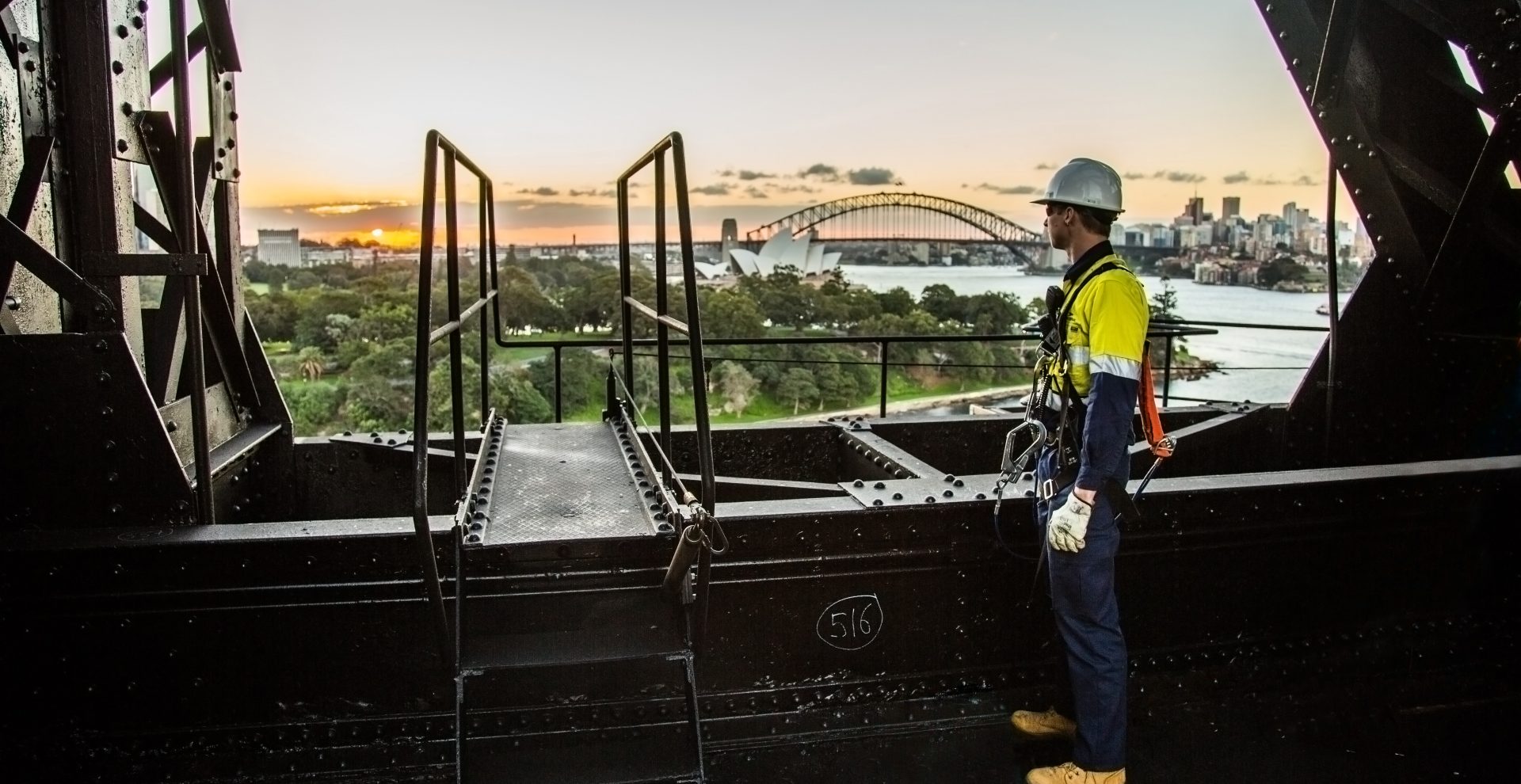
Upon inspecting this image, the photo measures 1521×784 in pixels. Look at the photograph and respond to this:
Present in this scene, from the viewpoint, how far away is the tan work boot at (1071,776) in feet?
12.0

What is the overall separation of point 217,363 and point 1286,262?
11.8m

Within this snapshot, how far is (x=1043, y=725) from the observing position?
4078 mm

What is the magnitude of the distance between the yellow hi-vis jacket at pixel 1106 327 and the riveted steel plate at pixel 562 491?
1.56 m

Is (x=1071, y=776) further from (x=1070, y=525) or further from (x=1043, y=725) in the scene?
(x=1070, y=525)

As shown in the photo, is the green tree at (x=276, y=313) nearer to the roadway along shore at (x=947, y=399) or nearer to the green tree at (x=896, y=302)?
the roadway along shore at (x=947, y=399)

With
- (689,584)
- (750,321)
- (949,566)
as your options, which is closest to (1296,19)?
(949,566)

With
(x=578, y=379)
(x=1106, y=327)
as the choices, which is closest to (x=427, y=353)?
(x=1106, y=327)

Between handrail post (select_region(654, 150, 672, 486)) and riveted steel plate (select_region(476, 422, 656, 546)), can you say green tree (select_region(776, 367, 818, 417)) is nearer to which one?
riveted steel plate (select_region(476, 422, 656, 546))

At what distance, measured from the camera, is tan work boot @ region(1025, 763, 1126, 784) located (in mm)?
3656

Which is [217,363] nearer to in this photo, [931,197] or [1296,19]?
[1296,19]

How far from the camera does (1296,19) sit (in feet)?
16.5

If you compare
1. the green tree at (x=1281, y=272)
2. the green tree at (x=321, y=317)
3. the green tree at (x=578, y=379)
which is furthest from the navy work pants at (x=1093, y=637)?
the green tree at (x=321, y=317)

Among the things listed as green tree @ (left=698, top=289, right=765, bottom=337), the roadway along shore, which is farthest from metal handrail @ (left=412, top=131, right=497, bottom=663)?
the roadway along shore

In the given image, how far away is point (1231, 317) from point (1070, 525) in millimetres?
6743
